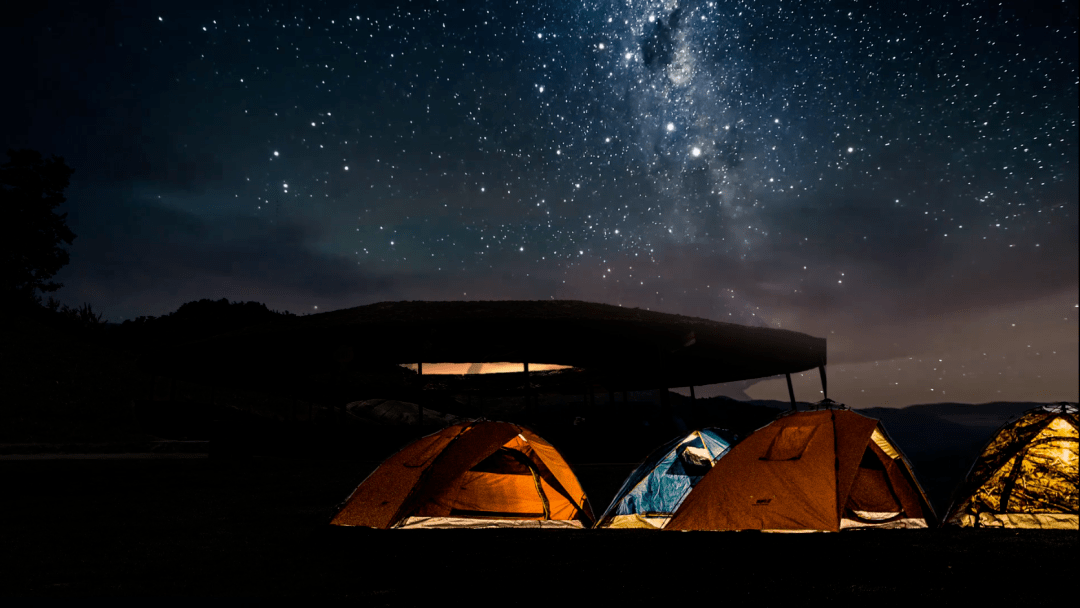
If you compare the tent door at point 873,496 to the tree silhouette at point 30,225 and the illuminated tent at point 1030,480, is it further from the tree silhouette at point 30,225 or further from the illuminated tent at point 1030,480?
the tree silhouette at point 30,225

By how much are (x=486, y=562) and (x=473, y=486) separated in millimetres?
2597

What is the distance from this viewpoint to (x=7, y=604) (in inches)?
161

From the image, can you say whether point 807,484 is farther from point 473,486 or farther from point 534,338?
point 534,338

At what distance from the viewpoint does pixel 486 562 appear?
5781 millimetres

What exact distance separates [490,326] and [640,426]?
5291 millimetres

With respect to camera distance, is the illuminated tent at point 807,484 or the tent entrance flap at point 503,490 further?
the tent entrance flap at point 503,490

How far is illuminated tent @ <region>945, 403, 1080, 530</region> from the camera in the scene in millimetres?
7312

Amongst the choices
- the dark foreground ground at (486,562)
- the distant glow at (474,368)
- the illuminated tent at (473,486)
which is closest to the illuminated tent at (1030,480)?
the dark foreground ground at (486,562)

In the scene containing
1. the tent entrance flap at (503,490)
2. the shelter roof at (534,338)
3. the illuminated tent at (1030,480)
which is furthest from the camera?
the shelter roof at (534,338)

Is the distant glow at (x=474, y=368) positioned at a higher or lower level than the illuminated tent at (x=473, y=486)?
higher

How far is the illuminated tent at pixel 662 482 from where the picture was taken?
796 centimetres

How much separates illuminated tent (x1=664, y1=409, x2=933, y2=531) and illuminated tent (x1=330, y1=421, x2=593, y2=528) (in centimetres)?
193

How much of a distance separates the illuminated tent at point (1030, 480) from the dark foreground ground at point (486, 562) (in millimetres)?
390

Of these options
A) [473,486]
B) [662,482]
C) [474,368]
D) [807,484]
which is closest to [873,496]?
[807,484]
